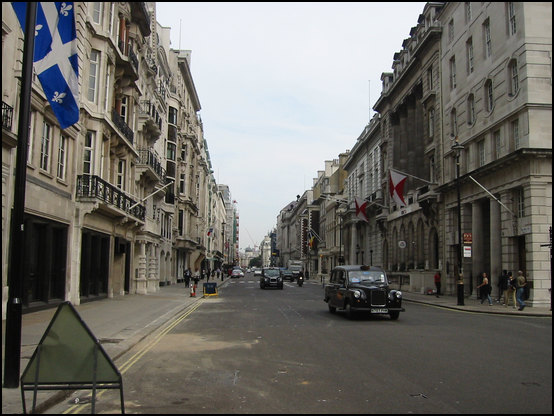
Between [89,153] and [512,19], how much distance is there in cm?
2324

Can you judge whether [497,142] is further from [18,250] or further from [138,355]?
[18,250]

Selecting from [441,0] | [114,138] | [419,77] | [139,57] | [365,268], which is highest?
[441,0]

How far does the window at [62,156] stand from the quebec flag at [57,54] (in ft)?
38.4

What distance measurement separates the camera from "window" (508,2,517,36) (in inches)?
1109

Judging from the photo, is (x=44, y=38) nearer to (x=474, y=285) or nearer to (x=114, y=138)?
(x=114, y=138)

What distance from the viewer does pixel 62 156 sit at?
22.0 meters

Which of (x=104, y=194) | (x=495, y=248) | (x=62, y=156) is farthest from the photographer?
(x=495, y=248)

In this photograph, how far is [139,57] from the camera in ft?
110

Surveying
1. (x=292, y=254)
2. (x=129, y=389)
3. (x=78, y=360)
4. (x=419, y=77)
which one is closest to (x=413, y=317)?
(x=129, y=389)

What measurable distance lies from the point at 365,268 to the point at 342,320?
225 cm

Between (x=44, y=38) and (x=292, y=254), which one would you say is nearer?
(x=44, y=38)

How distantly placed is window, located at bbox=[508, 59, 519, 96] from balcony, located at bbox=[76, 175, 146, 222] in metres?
21.8

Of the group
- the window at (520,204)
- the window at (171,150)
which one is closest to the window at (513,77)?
the window at (520,204)

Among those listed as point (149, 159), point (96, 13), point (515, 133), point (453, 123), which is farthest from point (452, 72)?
point (96, 13)
